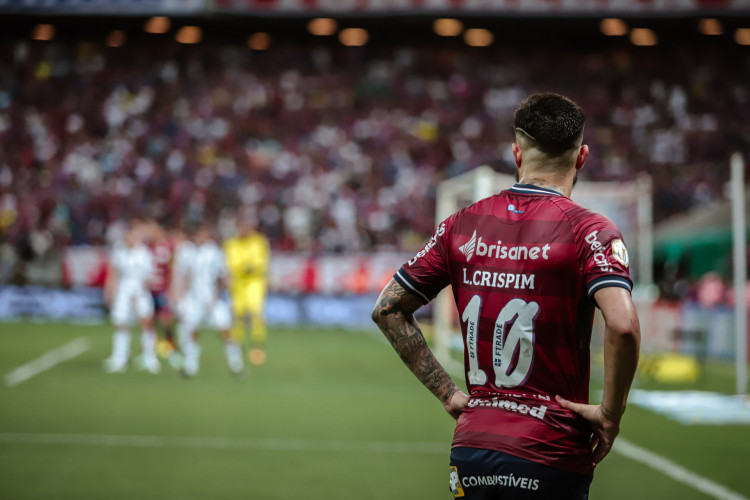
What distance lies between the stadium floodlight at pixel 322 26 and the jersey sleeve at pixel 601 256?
33035 millimetres

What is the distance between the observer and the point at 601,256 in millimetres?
2676

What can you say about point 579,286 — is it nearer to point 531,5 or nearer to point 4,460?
point 4,460

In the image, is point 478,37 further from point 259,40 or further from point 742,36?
point 742,36

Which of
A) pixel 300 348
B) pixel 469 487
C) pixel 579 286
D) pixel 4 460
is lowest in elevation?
pixel 300 348

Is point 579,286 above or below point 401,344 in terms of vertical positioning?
above

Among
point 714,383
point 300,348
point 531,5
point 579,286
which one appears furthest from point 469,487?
point 531,5

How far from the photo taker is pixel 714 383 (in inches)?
591

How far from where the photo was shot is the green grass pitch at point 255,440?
7.18 m

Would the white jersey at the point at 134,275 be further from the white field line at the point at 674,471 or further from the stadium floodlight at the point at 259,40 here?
the stadium floodlight at the point at 259,40

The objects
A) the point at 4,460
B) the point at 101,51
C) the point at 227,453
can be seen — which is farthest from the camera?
the point at 101,51

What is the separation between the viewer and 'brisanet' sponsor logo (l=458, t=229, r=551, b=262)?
2.80 m

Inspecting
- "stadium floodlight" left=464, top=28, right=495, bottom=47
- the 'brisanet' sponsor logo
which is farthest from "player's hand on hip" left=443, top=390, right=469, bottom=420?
"stadium floodlight" left=464, top=28, right=495, bottom=47

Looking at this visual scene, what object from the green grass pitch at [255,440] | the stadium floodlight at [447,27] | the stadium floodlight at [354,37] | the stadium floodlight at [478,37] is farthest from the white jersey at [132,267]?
the stadium floodlight at [478,37]

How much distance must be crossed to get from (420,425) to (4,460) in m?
4.64
